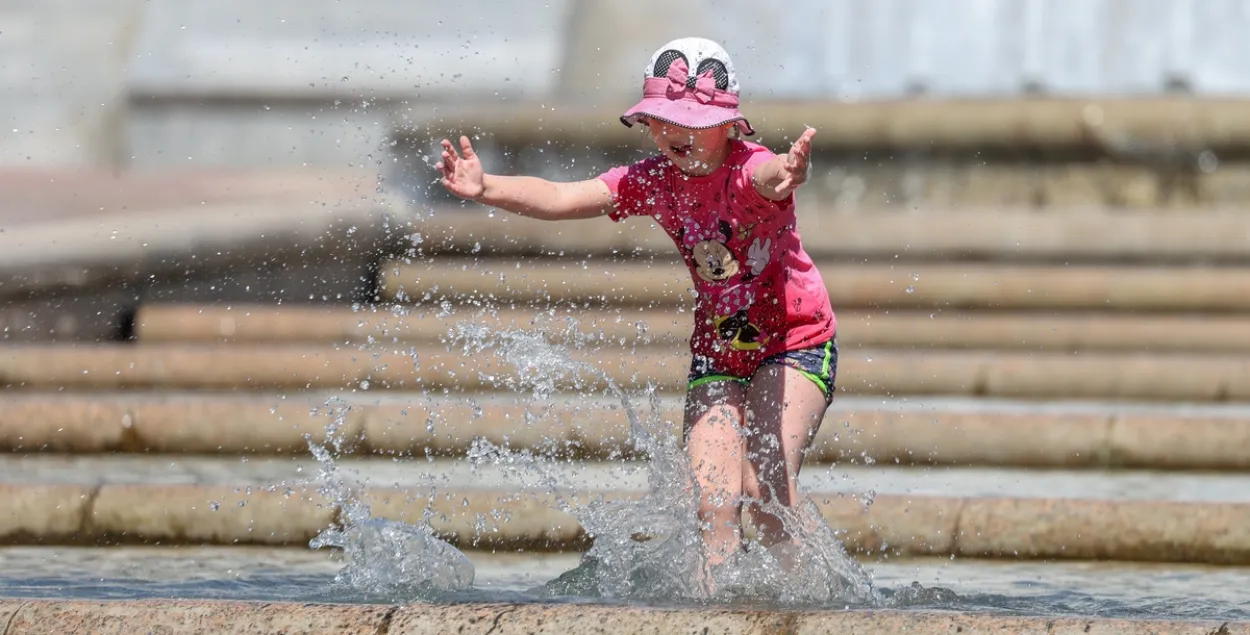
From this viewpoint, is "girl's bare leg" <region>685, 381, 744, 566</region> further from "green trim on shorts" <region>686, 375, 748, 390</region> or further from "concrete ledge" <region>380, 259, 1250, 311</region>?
"concrete ledge" <region>380, 259, 1250, 311</region>

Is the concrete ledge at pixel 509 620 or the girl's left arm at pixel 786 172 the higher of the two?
the girl's left arm at pixel 786 172

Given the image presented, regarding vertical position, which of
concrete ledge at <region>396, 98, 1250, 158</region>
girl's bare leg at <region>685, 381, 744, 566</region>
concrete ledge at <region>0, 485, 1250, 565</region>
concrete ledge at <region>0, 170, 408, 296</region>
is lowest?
concrete ledge at <region>0, 485, 1250, 565</region>

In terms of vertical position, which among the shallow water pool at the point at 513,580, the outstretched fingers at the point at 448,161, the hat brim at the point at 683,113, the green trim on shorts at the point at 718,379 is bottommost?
the shallow water pool at the point at 513,580

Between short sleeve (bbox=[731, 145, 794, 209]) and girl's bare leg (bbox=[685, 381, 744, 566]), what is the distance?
45 cm

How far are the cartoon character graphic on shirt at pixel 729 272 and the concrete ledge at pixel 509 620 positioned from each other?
3.49 feet

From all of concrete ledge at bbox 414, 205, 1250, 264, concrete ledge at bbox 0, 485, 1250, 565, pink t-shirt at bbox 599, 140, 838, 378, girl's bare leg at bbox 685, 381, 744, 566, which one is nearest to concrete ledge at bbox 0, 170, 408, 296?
concrete ledge at bbox 414, 205, 1250, 264

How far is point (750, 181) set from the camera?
373cm

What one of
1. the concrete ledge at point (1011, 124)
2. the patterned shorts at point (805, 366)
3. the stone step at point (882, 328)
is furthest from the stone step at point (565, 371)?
the patterned shorts at point (805, 366)

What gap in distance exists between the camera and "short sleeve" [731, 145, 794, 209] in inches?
147

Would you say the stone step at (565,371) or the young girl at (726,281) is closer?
the young girl at (726,281)

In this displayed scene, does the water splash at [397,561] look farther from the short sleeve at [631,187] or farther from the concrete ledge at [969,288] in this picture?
the concrete ledge at [969,288]

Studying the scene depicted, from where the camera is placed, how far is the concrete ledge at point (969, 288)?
7.51 meters

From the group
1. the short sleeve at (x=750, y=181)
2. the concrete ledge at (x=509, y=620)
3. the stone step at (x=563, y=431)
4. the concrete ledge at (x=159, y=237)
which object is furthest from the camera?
the concrete ledge at (x=159, y=237)

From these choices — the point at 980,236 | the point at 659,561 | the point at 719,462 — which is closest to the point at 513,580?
the point at 659,561
